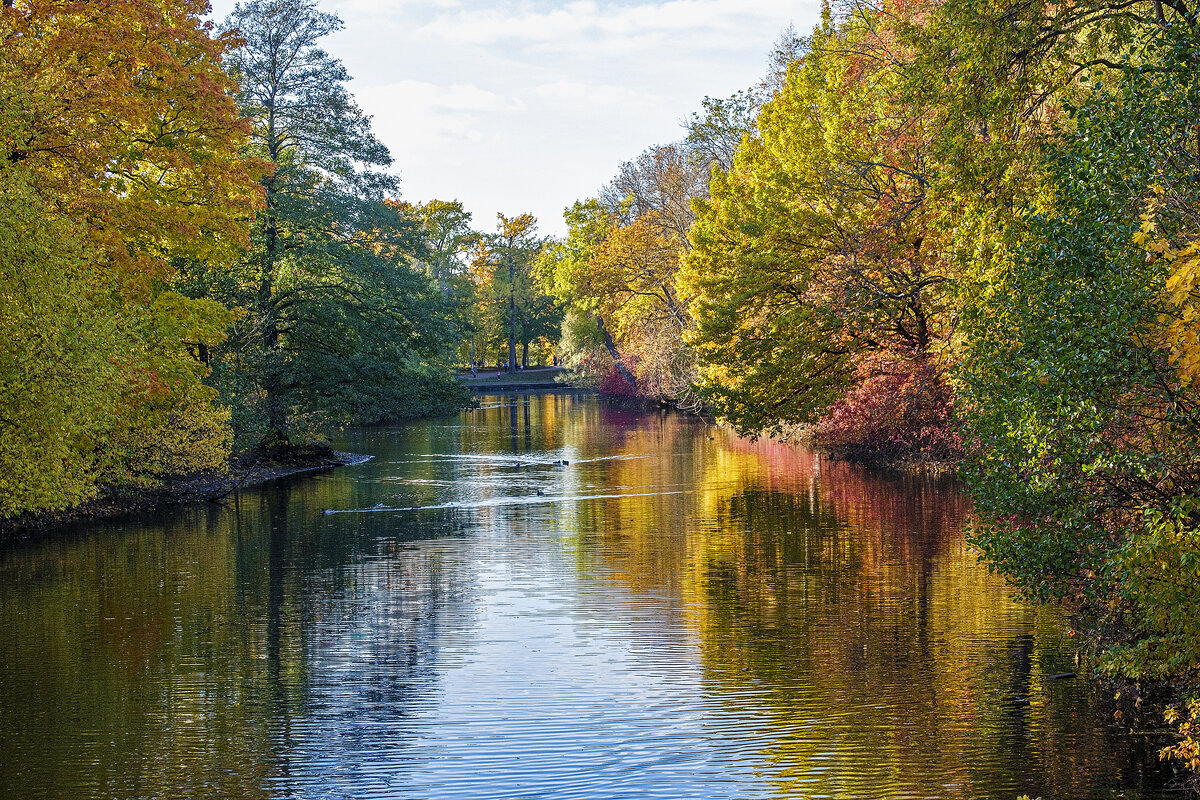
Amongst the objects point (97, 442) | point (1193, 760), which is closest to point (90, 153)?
point (97, 442)

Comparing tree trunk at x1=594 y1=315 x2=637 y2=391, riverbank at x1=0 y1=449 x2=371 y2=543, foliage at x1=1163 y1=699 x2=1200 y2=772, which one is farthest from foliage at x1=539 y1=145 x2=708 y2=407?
foliage at x1=1163 y1=699 x2=1200 y2=772

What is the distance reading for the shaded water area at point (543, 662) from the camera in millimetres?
9805

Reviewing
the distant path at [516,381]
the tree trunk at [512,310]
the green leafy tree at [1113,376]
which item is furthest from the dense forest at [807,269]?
the tree trunk at [512,310]

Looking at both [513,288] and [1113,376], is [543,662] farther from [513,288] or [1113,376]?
[513,288]

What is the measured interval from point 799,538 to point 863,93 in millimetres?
11077

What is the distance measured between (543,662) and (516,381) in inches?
2968

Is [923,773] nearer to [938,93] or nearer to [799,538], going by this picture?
[938,93]

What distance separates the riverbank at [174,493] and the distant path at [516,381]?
46.4m

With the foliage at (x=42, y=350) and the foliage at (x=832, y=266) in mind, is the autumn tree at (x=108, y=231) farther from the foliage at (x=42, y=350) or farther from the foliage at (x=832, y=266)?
the foliage at (x=832, y=266)

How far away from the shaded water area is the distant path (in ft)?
195

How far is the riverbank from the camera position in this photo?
2284cm

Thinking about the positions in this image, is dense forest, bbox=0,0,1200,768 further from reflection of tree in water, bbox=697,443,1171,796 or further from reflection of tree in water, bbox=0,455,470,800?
reflection of tree in water, bbox=0,455,470,800

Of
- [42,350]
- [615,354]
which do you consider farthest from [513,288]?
[42,350]

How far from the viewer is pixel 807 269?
26922 millimetres
